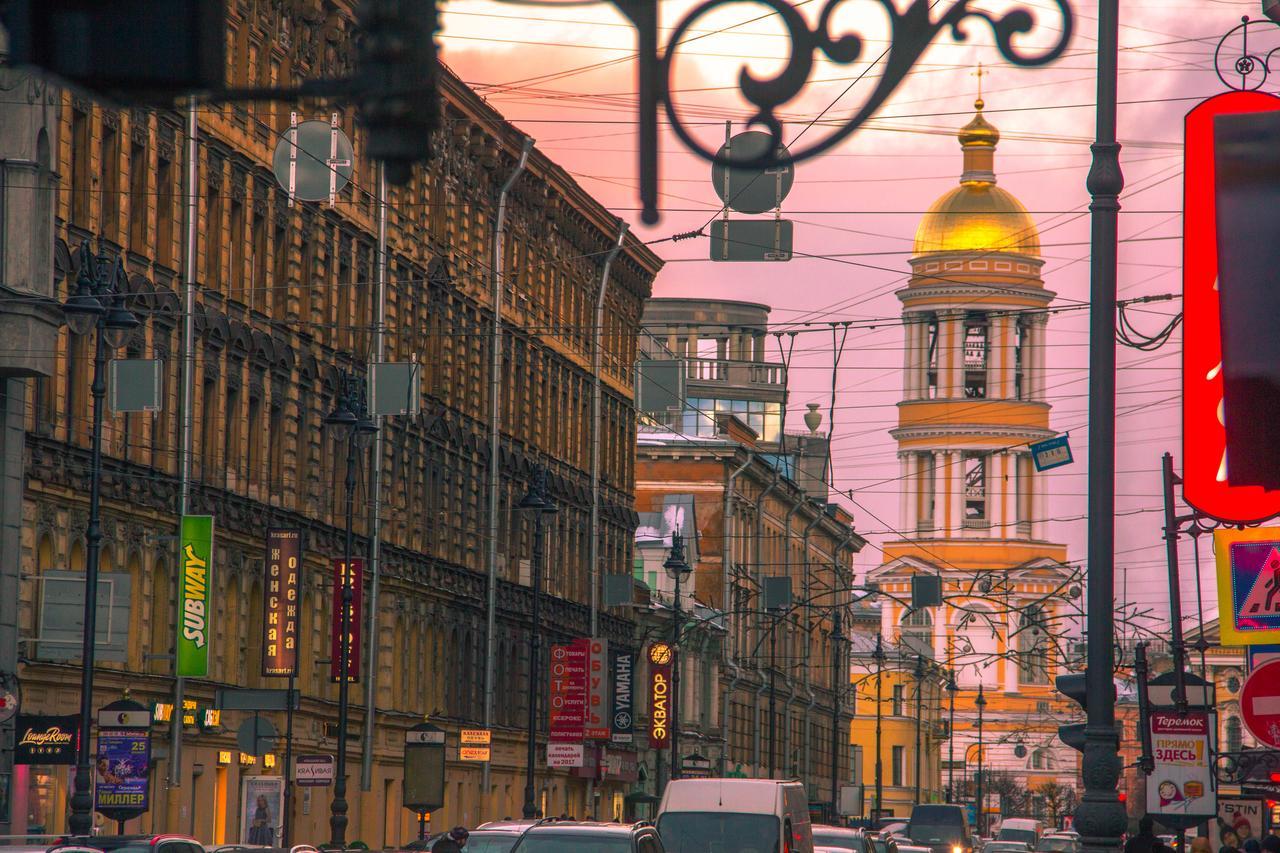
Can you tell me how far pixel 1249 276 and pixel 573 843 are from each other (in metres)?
14.2

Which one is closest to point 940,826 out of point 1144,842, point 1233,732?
point 1144,842

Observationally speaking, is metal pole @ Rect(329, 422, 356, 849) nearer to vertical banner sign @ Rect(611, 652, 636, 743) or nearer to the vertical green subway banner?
the vertical green subway banner

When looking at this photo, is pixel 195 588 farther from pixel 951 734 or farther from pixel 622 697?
pixel 951 734

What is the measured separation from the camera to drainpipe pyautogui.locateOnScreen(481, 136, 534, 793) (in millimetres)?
61500

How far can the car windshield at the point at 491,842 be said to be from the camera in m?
26.0

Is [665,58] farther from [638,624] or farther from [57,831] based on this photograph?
[638,624]

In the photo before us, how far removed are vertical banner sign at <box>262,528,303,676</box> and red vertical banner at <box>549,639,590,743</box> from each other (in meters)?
21.1

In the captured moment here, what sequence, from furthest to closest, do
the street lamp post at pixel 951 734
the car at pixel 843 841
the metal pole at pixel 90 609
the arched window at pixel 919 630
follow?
the arched window at pixel 919 630 → the street lamp post at pixel 951 734 → the car at pixel 843 841 → the metal pole at pixel 90 609

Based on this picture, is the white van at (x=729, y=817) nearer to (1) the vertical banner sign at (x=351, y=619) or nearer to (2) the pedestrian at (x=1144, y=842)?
(2) the pedestrian at (x=1144, y=842)

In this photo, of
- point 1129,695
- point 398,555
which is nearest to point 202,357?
point 398,555

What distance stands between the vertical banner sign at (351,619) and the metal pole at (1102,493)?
30.2 m

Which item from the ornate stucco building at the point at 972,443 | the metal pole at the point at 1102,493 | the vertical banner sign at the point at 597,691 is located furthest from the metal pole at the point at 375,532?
the ornate stucco building at the point at 972,443

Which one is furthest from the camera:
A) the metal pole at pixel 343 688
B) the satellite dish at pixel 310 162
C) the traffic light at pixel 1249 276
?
the metal pole at pixel 343 688

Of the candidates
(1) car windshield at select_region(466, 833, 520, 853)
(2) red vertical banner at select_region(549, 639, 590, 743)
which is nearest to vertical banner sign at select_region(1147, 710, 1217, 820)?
(1) car windshield at select_region(466, 833, 520, 853)
